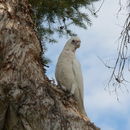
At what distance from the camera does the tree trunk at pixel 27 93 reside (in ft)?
8.51

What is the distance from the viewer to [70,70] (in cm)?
354

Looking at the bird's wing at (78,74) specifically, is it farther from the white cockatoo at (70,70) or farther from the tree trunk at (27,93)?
the tree trunk at (27,93)

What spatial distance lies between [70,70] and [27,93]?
0.91 m

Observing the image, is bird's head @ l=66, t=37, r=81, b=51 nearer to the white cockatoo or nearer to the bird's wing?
the white cockatoo

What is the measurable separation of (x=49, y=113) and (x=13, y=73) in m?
0.37

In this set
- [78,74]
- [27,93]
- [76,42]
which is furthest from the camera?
[76,42]

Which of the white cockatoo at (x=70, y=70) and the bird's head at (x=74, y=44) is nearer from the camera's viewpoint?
the white cockatoo at (x=70, y=70)

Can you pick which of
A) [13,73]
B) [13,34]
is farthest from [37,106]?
[13,34]

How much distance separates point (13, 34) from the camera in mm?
2986

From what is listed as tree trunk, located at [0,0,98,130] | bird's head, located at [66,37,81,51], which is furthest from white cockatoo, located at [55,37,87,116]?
tree trunk, located at [0,0,98,130]

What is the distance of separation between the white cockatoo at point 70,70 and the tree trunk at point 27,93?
482 mm

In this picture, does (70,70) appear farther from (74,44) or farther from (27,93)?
(27,93)

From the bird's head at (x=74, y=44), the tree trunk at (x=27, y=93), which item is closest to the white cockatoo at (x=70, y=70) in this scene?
the bird's head at (x=74, y=44)

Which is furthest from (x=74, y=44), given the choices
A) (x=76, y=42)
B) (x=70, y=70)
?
(x=70, y=70)
